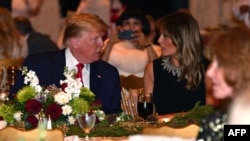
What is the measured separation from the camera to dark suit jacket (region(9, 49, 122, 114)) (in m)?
6.67

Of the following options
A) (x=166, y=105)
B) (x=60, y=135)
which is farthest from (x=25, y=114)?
(x=166, y=105)

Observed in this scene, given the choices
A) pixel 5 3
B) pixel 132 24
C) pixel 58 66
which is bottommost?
pixel 58 66

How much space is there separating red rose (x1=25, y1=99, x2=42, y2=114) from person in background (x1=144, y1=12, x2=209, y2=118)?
1449 millimetres

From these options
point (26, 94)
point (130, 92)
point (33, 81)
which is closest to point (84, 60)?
point (130, 92)

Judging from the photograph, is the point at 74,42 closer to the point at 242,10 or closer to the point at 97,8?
the point at 242,10

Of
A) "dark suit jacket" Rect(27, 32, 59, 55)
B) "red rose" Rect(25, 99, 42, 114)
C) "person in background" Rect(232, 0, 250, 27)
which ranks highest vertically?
"person in background" Rect(232, 0, 250, 27)

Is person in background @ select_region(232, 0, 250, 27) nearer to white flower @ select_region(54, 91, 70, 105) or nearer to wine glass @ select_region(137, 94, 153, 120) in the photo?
wine glass @ select_region(137, 94, 153, 120)

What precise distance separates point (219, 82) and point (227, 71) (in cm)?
11

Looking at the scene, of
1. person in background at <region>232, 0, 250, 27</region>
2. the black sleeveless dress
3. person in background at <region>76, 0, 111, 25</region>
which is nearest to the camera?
the black sleeveless dress

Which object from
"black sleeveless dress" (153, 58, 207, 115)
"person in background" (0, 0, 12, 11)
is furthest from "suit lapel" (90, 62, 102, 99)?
"person in background" (0, 0, 12, 11)

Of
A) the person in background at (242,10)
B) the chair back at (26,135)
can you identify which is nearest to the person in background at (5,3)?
the person in background at (242,10)

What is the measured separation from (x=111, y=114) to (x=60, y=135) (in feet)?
4.59

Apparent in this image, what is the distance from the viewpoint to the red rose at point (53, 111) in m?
5.78

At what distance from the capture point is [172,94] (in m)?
7.07
